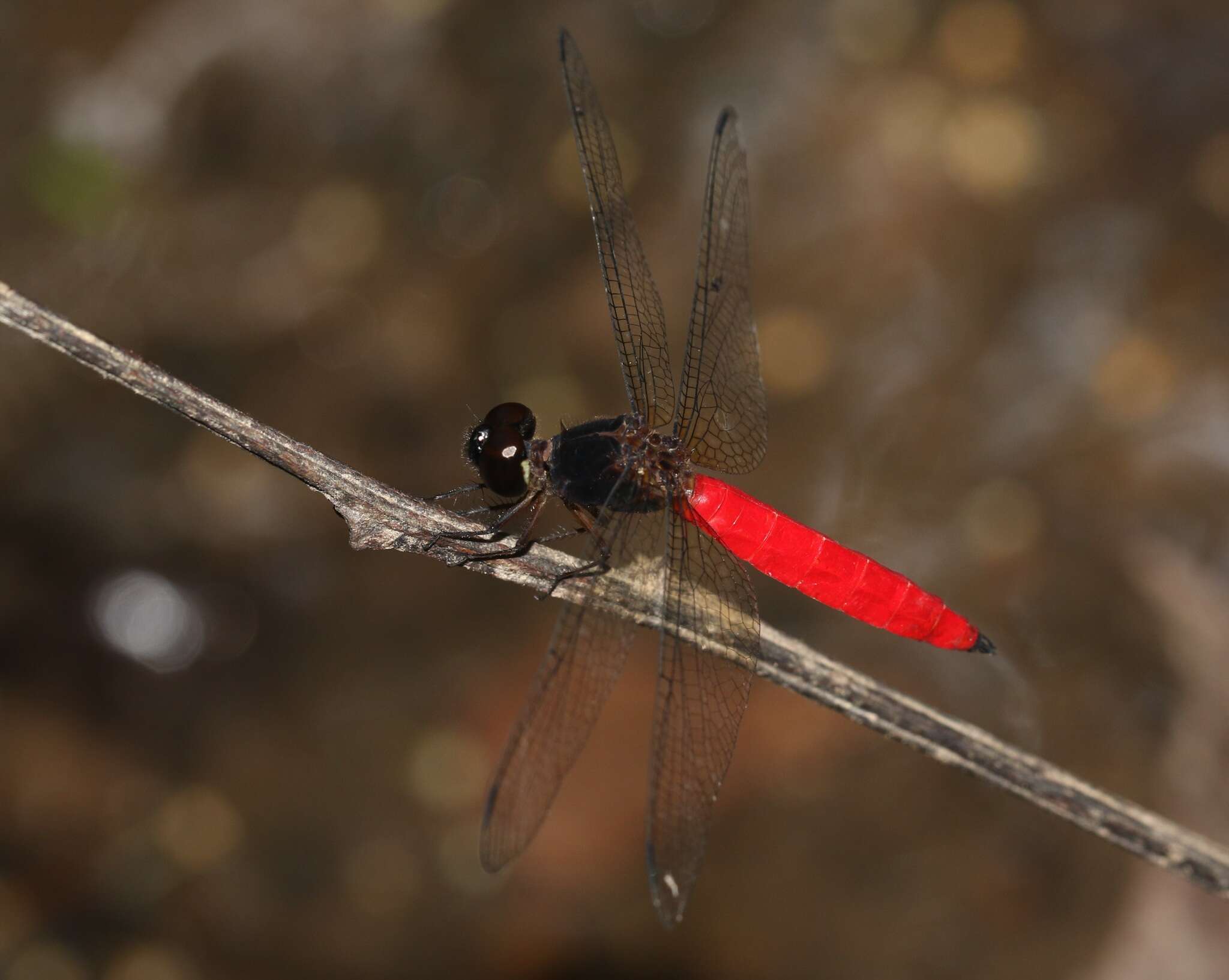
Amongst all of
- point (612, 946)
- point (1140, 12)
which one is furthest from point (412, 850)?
point (1140, 12)

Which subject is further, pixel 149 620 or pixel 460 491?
pixel 149 620

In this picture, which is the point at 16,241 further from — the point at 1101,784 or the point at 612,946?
the point at 1101,784

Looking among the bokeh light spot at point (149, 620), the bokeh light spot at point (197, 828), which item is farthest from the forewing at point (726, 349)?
the bokeh light spot at point (197, 828)

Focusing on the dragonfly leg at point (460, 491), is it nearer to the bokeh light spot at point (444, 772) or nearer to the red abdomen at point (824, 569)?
the red abdomen at point (824, 569)

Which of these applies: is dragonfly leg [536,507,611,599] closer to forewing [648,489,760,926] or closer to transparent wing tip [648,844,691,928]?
forewing [648,489,760,926]

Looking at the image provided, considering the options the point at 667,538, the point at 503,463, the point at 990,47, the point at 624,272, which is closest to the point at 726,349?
the point at 624,272

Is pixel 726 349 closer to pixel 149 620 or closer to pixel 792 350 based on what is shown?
pixel 792 350
